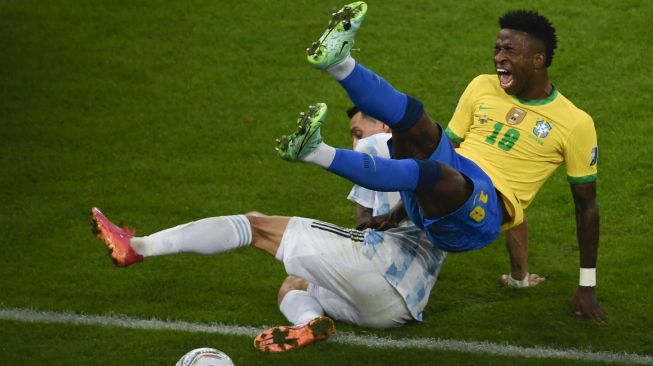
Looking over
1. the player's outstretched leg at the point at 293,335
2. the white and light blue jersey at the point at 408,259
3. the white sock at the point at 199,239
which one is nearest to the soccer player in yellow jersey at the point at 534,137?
the white and light blue jersey at the point at 408,259

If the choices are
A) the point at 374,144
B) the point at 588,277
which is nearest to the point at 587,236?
the point at 588,277

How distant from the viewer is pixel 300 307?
27.6ft

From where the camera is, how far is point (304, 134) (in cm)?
712

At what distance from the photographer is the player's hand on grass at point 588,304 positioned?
856 cm

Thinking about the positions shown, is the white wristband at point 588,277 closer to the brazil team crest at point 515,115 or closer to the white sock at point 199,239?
the brazil team crest at point 515,115

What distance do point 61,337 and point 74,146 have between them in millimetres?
3428

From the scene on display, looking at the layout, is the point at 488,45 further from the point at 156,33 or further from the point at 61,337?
the point at 61,337

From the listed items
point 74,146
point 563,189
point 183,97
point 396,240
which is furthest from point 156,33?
point 396,240

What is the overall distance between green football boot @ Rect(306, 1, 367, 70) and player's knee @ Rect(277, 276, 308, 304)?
69.1 inches

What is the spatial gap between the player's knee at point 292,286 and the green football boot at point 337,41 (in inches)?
69.1

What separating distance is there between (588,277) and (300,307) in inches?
74.2

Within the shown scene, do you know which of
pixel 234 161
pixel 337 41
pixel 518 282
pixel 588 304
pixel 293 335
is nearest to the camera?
pixel 337 41

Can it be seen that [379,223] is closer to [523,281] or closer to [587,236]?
[523,281]

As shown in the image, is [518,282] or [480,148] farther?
[518,282]
